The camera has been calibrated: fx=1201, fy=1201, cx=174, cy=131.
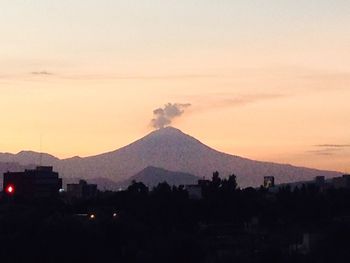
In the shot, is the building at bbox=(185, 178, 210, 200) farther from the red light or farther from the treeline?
the red light

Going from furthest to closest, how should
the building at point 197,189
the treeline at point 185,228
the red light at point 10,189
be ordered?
the building at point 197,189, the treeline at point 185,228, the red light at point 10,189

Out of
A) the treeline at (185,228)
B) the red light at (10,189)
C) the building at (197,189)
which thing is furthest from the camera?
the building at (197,189)

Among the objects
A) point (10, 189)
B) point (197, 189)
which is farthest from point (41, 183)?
point (10, 189)

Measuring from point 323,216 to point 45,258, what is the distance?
39.2m

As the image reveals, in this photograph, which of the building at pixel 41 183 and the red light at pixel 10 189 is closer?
the red light at pixel 10 189

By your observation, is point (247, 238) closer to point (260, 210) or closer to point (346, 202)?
point (260, 210)

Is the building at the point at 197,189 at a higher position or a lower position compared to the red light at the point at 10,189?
higher

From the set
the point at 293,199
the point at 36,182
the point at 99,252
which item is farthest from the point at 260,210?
the point at 36,182

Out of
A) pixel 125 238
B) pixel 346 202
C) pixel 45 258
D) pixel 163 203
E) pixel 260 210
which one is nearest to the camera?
pixel 45 258

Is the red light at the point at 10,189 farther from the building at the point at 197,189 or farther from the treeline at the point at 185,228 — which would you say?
the building at the point at 197,189

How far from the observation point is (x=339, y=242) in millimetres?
62688

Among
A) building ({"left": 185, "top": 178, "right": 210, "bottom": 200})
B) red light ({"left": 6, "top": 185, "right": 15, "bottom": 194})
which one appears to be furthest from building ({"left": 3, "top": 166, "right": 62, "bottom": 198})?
red light ({"left": 6, "top": 185, "right": 15, "bottom": 194})

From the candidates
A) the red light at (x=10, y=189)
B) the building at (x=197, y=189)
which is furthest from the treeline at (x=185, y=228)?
the red light at (x=10, y=189)

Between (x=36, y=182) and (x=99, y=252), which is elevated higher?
(x=36, y=182)
